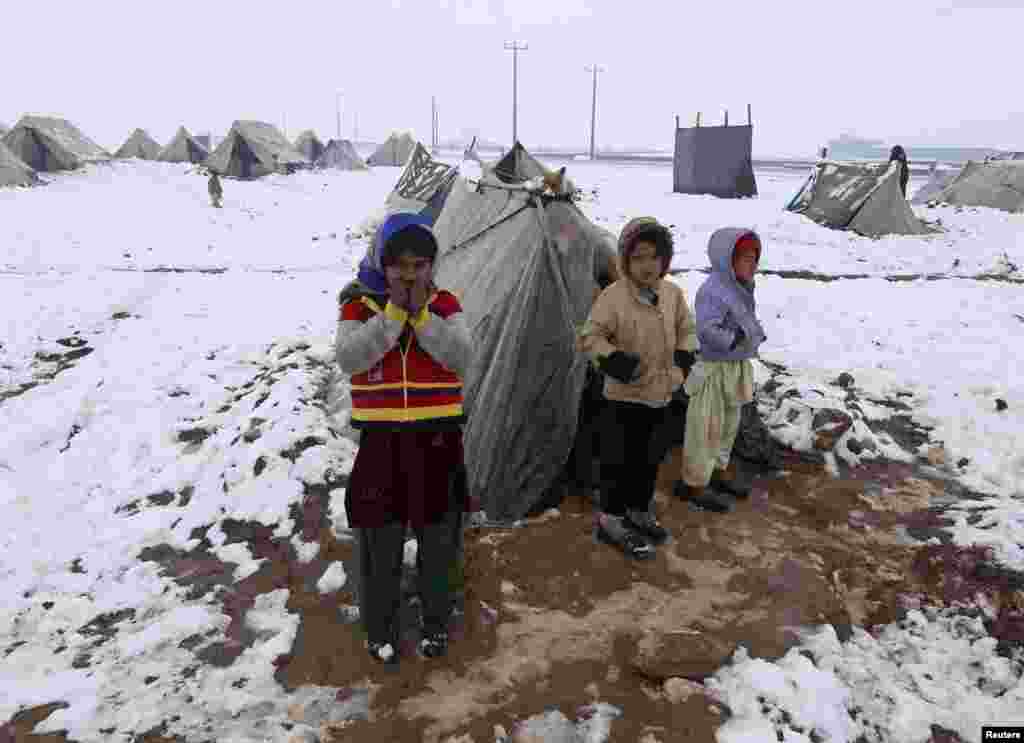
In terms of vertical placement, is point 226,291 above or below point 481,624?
above

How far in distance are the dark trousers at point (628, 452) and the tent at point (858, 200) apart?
12.5 m

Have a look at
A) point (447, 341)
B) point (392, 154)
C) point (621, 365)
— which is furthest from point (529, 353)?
point (392, 154)

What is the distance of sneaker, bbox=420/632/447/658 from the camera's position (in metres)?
2.94

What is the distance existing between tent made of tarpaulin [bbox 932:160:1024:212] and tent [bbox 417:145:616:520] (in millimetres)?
18102

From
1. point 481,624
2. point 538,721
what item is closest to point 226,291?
point 481,624


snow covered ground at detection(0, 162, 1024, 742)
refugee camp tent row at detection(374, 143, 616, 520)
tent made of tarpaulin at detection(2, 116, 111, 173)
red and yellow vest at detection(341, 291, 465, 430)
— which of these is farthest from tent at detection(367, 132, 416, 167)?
red and yellow vest at detection(341, 291, 465, 430)

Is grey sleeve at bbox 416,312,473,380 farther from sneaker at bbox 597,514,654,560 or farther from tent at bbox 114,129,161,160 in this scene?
tent at bbox 114,129,161,160

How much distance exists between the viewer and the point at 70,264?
36.6 feet

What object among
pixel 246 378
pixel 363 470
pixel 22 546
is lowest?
pixel 22 546

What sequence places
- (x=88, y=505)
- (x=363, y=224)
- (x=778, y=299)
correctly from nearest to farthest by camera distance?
(x=88, y=505) < (x=778, y=299) < (x=363, y=224)

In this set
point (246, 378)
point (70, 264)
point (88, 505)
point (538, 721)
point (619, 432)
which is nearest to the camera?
point (538, 721)

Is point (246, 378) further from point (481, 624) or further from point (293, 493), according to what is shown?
point (481, 624)

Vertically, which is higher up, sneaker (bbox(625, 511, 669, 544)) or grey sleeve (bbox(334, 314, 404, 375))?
grey sleeve (bbox(334, 314, 404, 375))

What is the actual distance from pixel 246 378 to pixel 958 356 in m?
6.64
